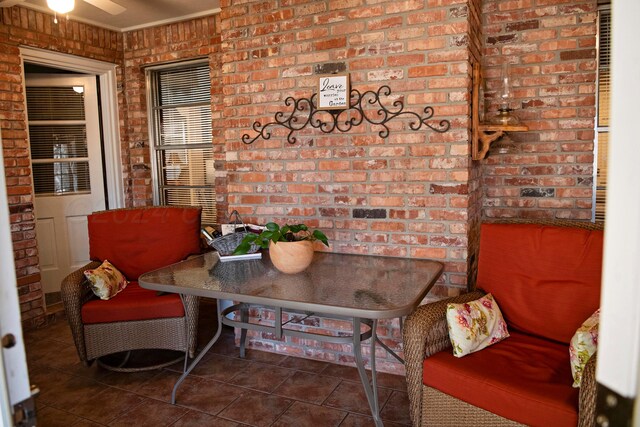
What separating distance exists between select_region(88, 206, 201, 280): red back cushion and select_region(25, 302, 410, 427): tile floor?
705mm

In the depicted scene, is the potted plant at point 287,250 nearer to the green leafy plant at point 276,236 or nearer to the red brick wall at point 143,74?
the green leafy plant at point 276,236

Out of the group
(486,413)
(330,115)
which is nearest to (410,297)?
(486,413)

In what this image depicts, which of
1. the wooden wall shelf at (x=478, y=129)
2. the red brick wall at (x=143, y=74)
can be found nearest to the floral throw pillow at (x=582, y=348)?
the wooden wall shelf at (x=478, y=129)

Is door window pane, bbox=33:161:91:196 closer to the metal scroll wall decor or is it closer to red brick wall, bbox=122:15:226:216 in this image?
red brick wall, bbox=122:15:226:216

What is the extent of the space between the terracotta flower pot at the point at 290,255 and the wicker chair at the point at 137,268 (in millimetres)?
841

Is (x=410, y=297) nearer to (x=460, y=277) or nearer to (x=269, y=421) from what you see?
(x=460, y=277)

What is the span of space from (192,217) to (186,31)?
1958mm

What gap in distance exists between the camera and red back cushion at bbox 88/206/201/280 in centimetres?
326

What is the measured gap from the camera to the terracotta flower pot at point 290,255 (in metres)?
2.34

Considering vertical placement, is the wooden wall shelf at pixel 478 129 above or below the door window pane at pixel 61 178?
above

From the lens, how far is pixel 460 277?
2.61m

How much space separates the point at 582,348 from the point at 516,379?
0.27m

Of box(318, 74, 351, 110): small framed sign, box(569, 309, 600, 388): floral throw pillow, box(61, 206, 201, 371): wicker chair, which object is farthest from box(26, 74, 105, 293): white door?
box(569, 309, 600, 388): floral throw pillow

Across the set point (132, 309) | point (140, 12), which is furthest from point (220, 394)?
point (140, 12)
